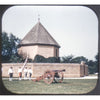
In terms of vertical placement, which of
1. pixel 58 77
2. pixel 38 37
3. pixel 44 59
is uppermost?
pixel 38 37

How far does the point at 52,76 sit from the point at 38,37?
1230 mm

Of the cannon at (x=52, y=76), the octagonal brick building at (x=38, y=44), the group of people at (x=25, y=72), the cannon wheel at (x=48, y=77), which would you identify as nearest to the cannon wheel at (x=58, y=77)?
the cannon at (x=52, y=76)

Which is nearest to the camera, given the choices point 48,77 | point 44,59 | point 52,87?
point 52,87

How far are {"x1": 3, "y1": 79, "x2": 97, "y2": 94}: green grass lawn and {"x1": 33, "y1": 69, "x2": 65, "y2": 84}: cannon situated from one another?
13 centimetres

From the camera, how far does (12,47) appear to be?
36.3 feet

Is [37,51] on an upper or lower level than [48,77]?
upper

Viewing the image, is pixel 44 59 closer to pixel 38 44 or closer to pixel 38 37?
pixel 38 44

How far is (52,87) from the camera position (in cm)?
1089

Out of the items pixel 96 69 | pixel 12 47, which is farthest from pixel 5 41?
pixel 96 69

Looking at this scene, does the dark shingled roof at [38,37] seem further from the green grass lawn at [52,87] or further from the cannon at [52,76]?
the green grass lawn at [52,87]

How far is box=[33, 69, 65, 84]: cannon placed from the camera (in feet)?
36.3

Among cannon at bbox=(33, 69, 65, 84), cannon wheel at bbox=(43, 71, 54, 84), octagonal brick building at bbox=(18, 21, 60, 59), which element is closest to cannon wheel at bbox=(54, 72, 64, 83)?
cannon at bbox=(33, 69, 65, 84)

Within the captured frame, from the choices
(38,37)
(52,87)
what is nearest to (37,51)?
(38,37)

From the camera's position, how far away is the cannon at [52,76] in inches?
435
